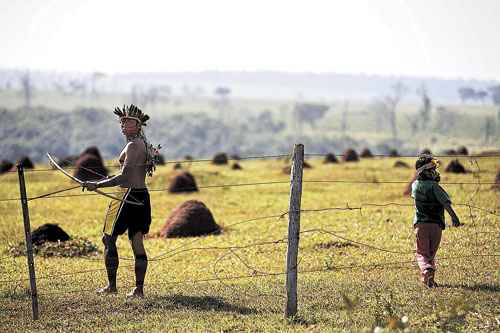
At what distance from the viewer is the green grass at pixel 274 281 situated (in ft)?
27.3

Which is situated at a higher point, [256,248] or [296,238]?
[296,238]

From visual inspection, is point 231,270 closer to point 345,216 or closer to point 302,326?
point 302,326

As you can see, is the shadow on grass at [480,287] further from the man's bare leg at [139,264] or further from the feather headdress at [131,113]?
the feather headdress at [131,113]

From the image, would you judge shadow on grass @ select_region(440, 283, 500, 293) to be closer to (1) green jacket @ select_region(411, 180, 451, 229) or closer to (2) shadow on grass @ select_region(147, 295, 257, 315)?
(1) green jacket @ select_region(411, 180, 451, 229)

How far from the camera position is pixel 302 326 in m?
8.16

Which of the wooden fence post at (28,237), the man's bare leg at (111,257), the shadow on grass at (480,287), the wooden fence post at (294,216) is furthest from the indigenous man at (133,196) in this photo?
the shadow on grass at (480,287)

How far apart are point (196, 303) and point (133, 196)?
156 centimetres

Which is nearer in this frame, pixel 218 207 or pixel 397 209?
pixel 397 209

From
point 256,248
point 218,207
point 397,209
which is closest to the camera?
point 256,248

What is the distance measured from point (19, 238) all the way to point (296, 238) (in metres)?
10.1

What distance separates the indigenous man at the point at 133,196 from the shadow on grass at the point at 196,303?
0.41 metres

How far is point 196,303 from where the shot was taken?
9328 mm

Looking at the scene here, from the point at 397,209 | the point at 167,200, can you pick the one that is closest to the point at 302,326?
the point at 397,209

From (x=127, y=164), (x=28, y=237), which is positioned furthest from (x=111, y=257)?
(x=28, y=237)
